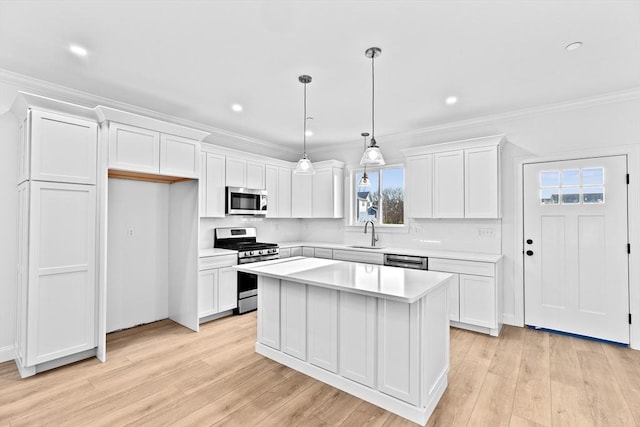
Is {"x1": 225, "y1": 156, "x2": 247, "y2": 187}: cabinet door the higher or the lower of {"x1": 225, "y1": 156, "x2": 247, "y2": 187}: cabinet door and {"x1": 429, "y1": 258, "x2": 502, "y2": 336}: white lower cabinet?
the higher

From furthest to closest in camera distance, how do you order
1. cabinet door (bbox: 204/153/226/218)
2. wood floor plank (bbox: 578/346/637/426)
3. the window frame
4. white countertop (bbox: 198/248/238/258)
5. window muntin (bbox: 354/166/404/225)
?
window muntin (bbox: 354/166/404/225)
the window frame
cabinet door (bbox: 204/153/226/218)
white countertop (bbox: 198/248/238/258)
wood floor plank (bbox: 578/346/637/426)

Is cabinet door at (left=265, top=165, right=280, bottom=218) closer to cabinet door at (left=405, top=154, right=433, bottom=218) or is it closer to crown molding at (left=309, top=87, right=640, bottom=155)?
crown molding at (left=309, top=87, right=640, bottom=155)

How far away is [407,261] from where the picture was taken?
4.29 meters

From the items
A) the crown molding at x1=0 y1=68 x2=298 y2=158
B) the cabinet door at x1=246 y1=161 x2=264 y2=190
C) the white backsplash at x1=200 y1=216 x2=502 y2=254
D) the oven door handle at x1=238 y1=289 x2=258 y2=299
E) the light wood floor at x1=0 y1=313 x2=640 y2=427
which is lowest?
the light wood floor at x1=0 y1=313 x2=640 y2=427

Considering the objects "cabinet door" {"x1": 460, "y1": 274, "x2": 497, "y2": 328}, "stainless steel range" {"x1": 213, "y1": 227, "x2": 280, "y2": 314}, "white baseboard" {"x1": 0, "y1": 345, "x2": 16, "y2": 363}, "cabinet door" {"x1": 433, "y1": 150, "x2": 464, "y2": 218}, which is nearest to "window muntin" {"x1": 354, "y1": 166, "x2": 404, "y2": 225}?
"cabinet door" {"x1": 433, "y1": 150, "x2": 464, "y2": 218}

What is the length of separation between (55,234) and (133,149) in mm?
1053

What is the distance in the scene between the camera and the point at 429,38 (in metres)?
2.36

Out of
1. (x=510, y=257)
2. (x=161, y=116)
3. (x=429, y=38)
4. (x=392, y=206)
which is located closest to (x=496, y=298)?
(x=510, y=257)

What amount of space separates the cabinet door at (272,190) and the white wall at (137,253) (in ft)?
5.07

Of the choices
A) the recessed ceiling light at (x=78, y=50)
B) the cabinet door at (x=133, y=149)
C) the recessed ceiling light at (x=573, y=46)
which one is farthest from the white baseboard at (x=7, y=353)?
the recessed ceiling light at (x=573, y=46)

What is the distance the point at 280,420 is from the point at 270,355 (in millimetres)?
914

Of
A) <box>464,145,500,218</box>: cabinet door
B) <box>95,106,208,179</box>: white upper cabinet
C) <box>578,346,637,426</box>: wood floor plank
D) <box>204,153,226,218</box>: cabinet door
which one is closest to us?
<box>578,346,637,426</box>: wood floor plank

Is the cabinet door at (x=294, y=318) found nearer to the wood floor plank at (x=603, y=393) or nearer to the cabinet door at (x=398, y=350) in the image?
the cabinet door at (x=398, y=350)

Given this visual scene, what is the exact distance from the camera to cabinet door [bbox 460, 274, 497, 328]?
11.9ft
